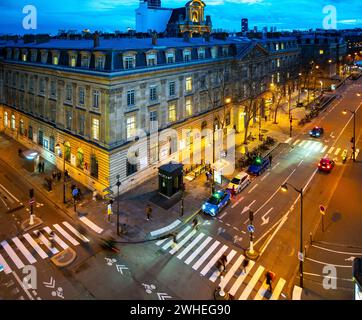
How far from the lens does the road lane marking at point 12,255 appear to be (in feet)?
84.4

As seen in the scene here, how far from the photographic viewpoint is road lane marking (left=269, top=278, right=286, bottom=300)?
22.2 meters

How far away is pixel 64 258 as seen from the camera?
26406mm

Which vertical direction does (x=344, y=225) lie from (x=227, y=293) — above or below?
above

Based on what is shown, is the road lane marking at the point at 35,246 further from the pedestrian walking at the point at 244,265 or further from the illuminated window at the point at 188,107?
the illuminated window at the point at 188,107

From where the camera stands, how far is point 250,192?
37625 mm

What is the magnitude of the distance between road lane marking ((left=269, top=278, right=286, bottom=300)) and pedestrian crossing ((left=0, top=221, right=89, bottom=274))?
16476mm

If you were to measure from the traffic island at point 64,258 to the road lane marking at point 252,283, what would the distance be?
14.0 metres

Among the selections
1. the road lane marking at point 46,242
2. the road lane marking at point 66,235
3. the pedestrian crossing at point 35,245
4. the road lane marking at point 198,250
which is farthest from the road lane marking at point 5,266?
the road lane marking at point 198,250

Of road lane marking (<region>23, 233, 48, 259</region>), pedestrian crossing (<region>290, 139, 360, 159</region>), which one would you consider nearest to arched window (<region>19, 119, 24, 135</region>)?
road lane marking (<region>23, 233, 48, 259</region>)

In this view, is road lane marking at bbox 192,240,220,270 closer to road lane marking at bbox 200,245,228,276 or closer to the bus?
road lane marking at bbox 200,245,228,276

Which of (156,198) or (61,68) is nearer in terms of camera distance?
(156,198)

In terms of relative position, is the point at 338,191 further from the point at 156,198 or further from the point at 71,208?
the point at 71,208
